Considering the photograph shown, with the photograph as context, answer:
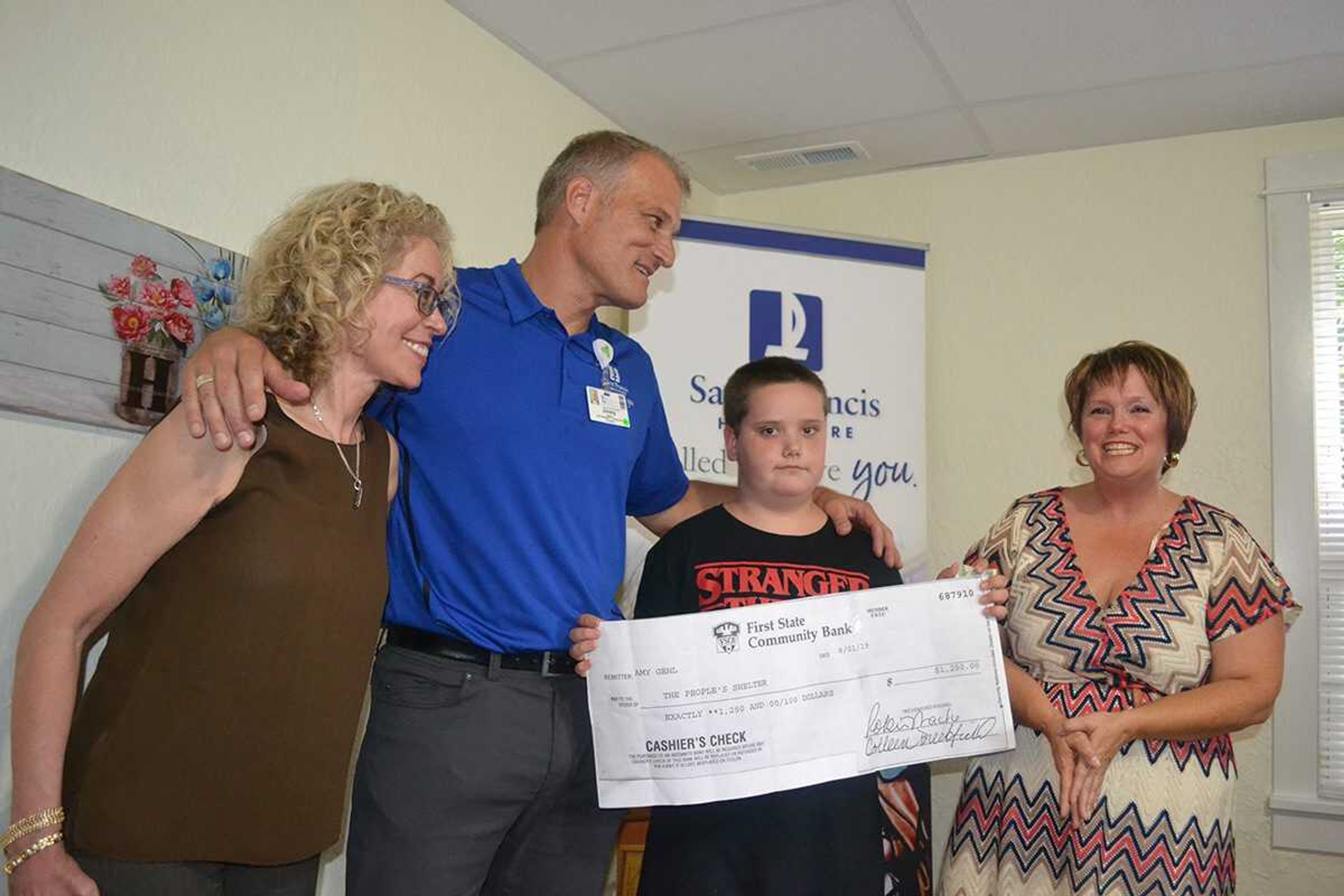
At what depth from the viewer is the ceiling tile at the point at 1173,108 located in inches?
147

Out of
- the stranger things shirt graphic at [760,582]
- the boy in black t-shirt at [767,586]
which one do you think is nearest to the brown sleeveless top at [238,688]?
the boy in black t-shirt at [767,586]

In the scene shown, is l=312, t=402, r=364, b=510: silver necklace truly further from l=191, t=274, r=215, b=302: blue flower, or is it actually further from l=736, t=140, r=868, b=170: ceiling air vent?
l=736, t=140, r=868, b=170: ceiling air vent

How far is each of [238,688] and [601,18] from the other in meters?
2.67

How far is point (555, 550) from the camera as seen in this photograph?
192 cm

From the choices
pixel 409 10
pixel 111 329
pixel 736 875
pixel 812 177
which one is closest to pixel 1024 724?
pixel 736 875

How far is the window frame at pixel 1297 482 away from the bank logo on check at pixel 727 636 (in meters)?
2.83

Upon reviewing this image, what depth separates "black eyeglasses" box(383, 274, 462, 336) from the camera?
176 centimetres

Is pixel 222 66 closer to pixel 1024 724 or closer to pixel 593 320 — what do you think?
pixel 593 320

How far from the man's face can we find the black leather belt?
0.75 meters

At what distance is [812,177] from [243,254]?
2913mm

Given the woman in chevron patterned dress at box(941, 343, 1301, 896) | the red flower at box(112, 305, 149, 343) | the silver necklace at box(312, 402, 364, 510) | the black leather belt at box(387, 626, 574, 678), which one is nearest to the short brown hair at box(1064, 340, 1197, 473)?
the woman in chevron patterned dress at box(941, 343, 1301, 896)

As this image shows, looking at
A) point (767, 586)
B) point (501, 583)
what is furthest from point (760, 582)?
point (501, 583)

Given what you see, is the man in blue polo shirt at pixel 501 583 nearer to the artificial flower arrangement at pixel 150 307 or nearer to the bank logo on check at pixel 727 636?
the bank logo on check at pixel 727 636

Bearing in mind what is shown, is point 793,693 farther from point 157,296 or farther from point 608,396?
point 157,296
